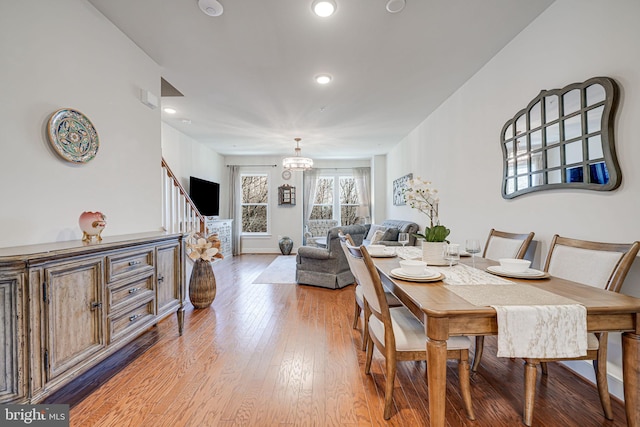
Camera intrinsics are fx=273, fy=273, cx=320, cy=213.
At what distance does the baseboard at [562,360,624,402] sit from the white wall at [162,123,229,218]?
5829mm

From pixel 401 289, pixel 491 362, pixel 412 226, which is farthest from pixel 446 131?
pixel 401 289

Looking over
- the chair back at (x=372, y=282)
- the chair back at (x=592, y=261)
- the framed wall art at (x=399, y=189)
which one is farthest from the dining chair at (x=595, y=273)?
the framed wall art at (x=399, y=189)

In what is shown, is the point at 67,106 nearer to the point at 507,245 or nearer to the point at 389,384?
the point at 389,384

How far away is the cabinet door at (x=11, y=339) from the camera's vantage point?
120 cm

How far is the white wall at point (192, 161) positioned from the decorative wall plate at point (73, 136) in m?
2.93

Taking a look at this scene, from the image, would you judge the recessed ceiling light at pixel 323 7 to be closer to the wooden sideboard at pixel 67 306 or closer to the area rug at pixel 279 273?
the wooden sideboard at pixel 67 306

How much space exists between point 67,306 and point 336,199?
675cm

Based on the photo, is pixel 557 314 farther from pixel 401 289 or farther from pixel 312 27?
pixel 312 27

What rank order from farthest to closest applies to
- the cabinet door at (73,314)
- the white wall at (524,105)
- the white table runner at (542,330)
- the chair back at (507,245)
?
1. the chair back at (507,245)
2. the white wall at (524,105)
3. the cabinet door at (73,314)
4. the white table runner at (542,330)

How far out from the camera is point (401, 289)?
1429mm

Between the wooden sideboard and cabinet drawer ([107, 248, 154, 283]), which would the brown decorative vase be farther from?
cabinet drawer ([107, 248, 154, 283])

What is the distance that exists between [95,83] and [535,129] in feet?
11.8

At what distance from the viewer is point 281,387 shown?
71.1 inches

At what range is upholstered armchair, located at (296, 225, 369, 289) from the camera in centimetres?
403
